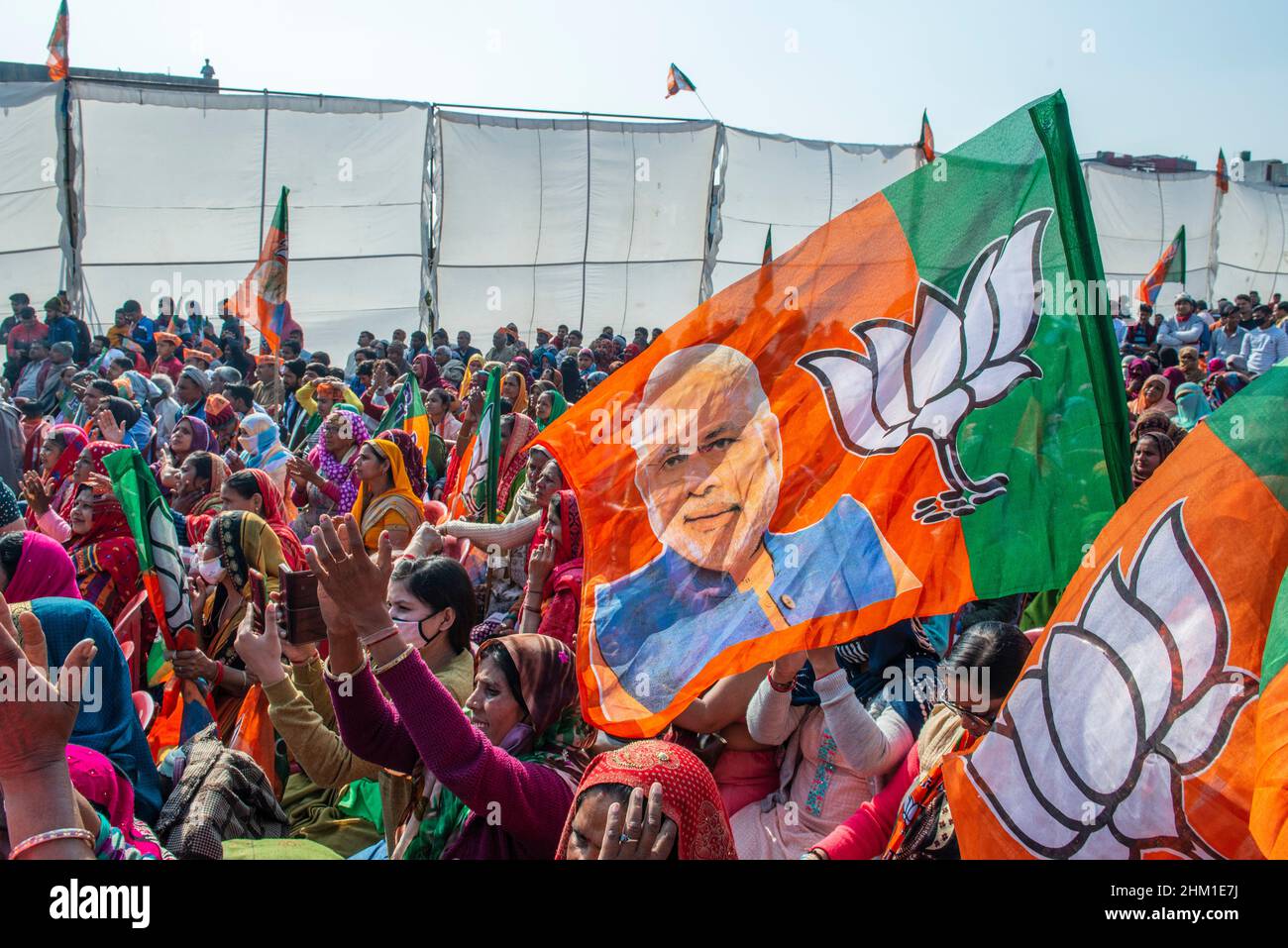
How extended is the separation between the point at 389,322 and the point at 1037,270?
17400 mm

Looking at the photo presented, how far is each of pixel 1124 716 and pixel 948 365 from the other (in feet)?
4.07

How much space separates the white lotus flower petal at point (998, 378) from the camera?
3221 mm

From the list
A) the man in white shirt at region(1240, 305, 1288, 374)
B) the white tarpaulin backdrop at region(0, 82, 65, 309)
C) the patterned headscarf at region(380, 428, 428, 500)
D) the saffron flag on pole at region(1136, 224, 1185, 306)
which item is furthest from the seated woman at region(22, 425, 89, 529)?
the saffron flag on pole at region(1136, 224, 1185, 306)

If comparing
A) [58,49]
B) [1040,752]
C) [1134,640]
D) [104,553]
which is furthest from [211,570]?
[58,49]

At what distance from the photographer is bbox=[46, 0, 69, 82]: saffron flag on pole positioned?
18312 mm

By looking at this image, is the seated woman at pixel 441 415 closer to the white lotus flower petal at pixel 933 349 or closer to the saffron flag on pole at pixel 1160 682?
the white lotus flower petal at pixel 933 349

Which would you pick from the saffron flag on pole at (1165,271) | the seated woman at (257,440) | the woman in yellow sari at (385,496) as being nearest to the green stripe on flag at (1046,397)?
the woman in yellow sari at (385,496)

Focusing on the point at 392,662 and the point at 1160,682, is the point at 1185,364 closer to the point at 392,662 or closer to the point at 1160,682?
the point at 1160,682

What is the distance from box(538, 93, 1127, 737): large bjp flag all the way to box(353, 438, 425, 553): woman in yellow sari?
3381mm

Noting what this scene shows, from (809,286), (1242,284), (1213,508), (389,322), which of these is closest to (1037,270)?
(809,286)

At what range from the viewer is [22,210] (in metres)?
17.6

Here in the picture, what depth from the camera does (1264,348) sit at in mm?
12602

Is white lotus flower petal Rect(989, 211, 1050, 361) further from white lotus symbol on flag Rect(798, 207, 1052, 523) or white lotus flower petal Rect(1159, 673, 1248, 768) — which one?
white lotus flower petal Rect(1159, 673, 1248, 768)

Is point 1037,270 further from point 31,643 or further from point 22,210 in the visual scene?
point 22,210
